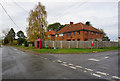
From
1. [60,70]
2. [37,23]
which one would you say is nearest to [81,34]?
[37,23]

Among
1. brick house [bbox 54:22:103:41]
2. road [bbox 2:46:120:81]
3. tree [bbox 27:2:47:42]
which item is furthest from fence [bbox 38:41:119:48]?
road [bbox 2:46:120:81]

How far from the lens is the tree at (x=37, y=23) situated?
22250mm

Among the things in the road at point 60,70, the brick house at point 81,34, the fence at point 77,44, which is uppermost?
the brick house at point 81,34

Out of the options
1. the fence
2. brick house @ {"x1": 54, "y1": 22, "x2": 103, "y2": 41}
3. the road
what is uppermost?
brick house @ {"x1": 54, "y1": 22, "x2": 103, "y2": 41}

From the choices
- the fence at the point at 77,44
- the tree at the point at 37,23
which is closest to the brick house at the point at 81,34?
the fence at the point at 77,44

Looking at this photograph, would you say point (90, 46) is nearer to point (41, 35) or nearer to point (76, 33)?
point (76, 33)

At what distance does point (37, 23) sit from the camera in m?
22.6

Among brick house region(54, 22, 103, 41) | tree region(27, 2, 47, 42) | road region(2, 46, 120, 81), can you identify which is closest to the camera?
road region(2, 46, 120, 81)

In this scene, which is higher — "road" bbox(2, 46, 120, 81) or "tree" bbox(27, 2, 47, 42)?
"tree" bbox(27, 2, 47, 42)

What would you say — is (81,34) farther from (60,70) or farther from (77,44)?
(60,70)

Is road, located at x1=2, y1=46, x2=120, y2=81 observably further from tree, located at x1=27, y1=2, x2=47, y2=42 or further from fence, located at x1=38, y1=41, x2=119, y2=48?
tree, located at x1=27, y1=2, x2=47, y2=42

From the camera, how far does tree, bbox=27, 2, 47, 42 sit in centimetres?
2225

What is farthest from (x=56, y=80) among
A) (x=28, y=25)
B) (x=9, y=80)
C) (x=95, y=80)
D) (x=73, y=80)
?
(x=28, y=25)

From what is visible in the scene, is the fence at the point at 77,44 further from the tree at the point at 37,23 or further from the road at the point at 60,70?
the road at the point at 60,70
